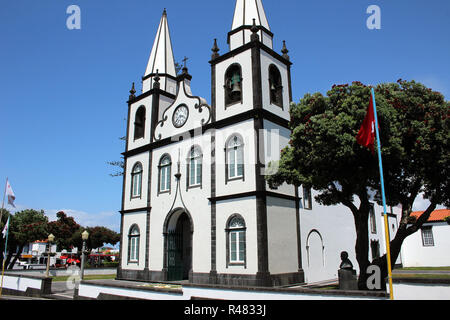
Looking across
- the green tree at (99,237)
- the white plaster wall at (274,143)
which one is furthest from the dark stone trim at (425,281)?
the green tree at (99,237)

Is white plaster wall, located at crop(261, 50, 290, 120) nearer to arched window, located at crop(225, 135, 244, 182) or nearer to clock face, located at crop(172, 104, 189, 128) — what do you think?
arched window, located at crop(225, 135, 244, 182)

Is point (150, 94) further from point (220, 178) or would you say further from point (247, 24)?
point (220, 178)

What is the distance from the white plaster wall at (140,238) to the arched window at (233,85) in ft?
32.2

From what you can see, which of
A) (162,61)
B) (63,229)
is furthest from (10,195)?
(63,229)

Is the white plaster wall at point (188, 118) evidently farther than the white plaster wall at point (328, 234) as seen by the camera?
Yes

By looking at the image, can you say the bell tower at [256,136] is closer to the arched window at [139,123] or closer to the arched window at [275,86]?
the arched window at [275,86]

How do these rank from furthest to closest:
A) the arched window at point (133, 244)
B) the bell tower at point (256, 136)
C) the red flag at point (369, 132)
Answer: the arched window at point (133, 244) → the bell tower at point (256, 136) → the red flag at point (369, 132)

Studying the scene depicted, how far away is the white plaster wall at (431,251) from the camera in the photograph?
34.0 m

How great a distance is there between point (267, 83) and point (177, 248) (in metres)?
11.9

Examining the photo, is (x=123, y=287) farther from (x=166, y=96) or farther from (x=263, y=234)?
(x=166, y=96)

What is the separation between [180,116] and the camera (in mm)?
23672

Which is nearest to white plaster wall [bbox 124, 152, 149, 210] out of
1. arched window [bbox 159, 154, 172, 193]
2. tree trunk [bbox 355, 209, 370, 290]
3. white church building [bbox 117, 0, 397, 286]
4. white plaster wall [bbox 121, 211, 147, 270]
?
white church building [bbox 117, 0, 397, 286]

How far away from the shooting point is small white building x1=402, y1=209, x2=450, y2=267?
112ft

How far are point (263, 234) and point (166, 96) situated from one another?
14230mm
